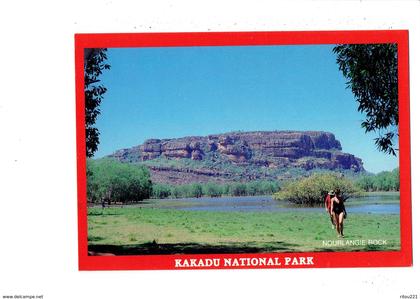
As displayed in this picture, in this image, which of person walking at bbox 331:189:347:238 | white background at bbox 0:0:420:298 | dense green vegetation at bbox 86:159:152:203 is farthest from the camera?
person walking at bbox 331:189:347:238

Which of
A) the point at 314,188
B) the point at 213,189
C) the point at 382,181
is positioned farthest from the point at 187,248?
the point at 382,181

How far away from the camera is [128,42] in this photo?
25.7ft

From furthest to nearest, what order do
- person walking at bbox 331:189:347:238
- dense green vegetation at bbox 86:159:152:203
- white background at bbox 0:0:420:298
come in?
person walking at bbox 331:189:347:238
dense green vegetation at bbox 86:159:152:203
white background at bbox 0:0:420:298

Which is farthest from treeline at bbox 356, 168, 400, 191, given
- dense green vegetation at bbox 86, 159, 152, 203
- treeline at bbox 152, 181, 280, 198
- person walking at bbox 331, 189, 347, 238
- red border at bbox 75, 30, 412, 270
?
dense green vegetation at bbox 86, 159, 152, 203

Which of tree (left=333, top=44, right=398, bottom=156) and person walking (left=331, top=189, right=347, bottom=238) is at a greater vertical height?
tree (left=333, top=44, right=398, bottom=156)

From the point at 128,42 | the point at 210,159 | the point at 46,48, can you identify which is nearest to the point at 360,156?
the point at 210,159

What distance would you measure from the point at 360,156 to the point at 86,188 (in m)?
2.55

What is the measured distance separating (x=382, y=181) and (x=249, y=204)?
49.7 inches

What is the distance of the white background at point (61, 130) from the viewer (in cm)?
773

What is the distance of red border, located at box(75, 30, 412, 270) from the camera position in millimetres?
7805

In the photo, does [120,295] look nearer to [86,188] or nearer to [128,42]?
[86,188]

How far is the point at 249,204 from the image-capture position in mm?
7844

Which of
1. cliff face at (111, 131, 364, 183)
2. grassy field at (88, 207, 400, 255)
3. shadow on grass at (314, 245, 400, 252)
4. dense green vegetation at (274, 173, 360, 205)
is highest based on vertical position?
cliff face at (111, 131, 364, 183)

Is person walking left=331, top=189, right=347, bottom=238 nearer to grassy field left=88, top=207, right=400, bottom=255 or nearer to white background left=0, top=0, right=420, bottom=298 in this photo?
grassy field left=88, top=207, right=400, bottom=255
